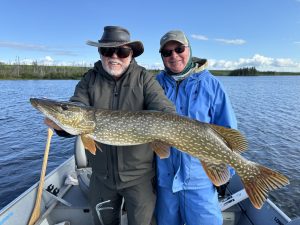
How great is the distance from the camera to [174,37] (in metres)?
2.90

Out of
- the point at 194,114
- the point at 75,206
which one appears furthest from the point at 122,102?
the point at 75,206

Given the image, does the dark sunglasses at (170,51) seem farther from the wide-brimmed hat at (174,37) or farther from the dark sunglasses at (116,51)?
the dark sunglasses at (116,51)

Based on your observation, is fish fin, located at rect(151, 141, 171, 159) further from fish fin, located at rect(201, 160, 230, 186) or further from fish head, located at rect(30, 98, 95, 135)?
fish head, located at rect(30, 98, 95, 135)

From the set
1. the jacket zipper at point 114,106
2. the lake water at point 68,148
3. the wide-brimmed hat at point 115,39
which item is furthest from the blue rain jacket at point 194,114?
the lake water at point 68,148

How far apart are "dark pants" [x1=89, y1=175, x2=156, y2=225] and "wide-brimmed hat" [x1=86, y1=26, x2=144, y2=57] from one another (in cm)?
132

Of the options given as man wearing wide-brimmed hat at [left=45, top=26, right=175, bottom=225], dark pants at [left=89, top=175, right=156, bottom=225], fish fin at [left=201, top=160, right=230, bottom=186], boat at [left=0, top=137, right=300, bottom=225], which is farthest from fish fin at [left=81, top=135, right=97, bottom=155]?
boat at [left=0, top=137, right=300, bottom=225]

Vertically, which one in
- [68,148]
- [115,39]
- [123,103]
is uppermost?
[115,39]

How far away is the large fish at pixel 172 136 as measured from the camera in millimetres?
2480

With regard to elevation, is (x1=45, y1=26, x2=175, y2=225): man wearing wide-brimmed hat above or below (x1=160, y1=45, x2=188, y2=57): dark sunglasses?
below

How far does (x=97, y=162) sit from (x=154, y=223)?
3.22ft

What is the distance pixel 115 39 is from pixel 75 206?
2.39m

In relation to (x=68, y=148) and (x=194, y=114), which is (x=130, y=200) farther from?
(x=68, y=148)

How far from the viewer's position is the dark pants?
282cm

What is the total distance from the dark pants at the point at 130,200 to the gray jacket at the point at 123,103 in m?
0.10
